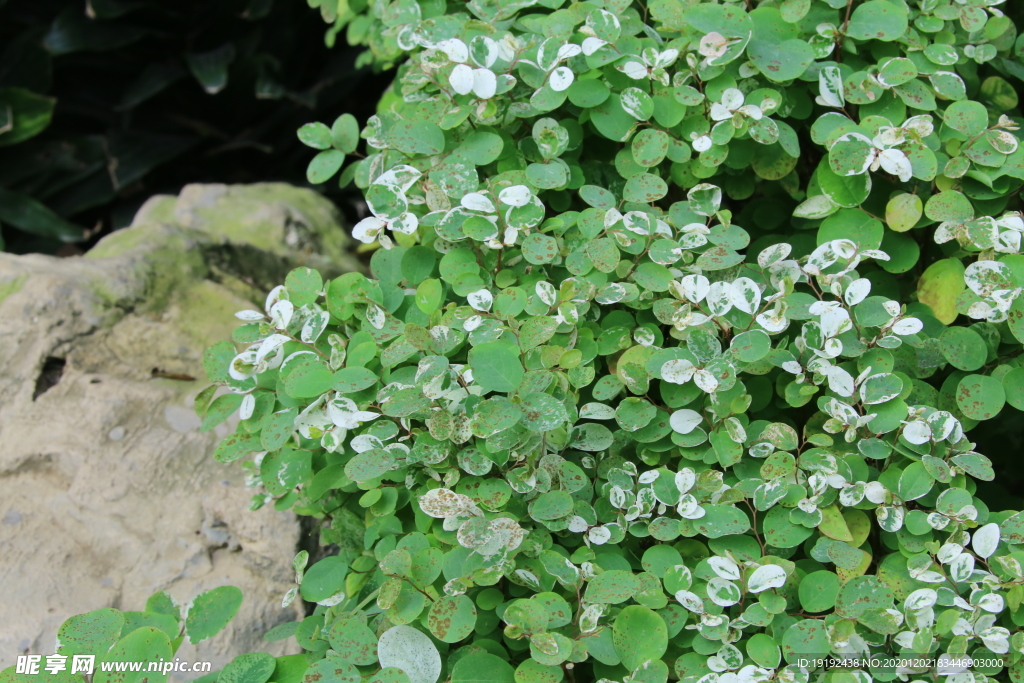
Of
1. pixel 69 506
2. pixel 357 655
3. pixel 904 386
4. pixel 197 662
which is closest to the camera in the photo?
pixel 357 655

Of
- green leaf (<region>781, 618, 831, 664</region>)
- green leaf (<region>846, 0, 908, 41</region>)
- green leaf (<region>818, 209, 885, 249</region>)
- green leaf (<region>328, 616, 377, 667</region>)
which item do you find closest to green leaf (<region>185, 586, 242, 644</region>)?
green leaf (<region>328, 616, 377, 667</region>)

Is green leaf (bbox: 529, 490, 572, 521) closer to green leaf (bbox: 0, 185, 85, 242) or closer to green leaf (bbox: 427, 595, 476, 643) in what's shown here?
green leaf (bbox: 427, 595, 476, 643)

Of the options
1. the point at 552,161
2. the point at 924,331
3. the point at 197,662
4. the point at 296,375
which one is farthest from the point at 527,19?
the point at 197,662

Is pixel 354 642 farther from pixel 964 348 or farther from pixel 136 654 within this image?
pixel 964 348

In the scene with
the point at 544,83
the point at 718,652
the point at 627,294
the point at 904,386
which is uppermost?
the point at 544,83

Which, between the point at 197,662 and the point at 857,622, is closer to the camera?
the point at 857,622

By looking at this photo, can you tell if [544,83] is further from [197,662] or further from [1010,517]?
[197,662]

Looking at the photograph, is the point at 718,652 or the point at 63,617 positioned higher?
the point at 718,652

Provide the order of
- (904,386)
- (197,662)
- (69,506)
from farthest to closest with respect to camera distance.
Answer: (69,506) → (197,662) → (904,386)
